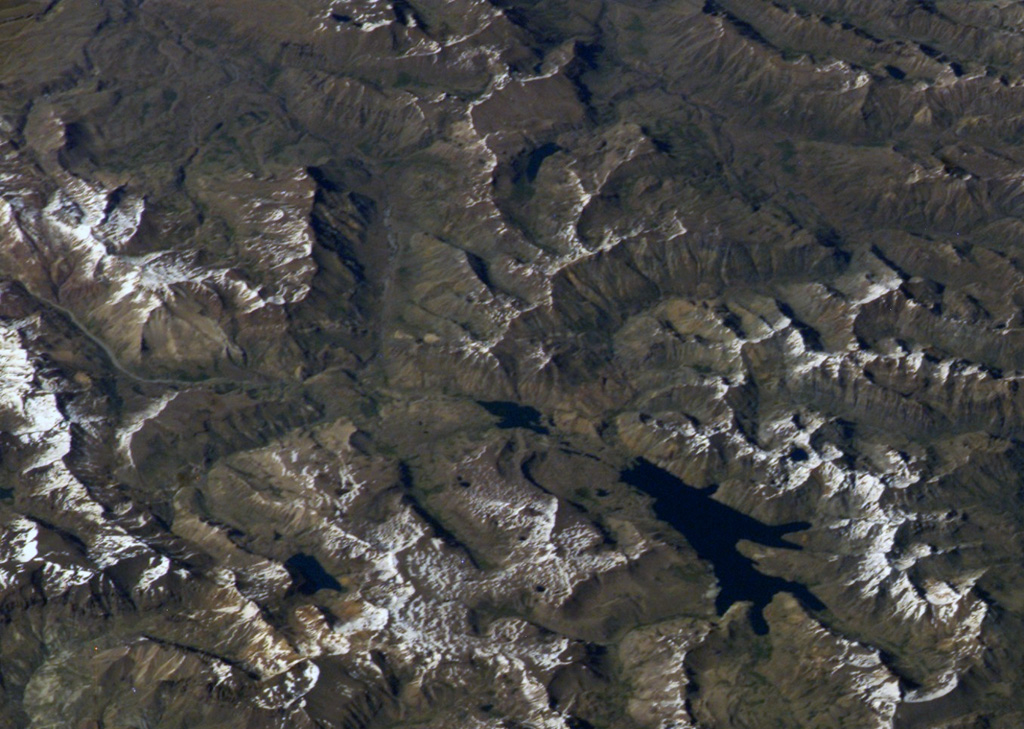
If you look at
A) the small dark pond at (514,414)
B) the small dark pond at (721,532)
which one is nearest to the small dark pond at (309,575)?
the small dark pond at (514,414)

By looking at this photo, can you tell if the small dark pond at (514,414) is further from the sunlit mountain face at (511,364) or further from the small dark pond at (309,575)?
the small dark pond at (309,575)

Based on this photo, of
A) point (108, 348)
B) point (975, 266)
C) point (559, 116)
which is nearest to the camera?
point (108, 348)

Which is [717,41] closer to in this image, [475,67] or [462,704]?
[475,67]

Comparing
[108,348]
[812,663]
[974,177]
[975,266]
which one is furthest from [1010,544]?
[108,348]

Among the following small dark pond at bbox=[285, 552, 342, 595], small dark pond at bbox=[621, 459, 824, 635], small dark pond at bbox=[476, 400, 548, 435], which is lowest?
small dark pond at bbox=[285, 552, 342, 595]

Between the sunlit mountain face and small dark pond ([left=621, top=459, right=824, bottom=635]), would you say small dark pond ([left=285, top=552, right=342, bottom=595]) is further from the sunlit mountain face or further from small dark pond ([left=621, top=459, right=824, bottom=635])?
small dark pond ([left=621, top=459, right=824, bottom=635])

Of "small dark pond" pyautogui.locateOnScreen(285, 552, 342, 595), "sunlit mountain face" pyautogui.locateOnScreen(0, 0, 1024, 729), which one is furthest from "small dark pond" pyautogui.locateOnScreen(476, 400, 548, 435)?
"small dark pond" pyautogui.locateOnScreen(285, 552, 342, 595)

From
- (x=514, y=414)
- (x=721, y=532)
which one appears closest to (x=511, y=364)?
(x=514, y=414)
